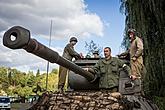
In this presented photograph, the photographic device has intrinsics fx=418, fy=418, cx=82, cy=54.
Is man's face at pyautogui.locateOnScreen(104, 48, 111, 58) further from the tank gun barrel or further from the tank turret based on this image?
the tank gun barrel

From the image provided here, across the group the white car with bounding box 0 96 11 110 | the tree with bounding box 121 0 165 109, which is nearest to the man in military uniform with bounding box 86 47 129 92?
the tree with bounding box 121 0 165 109

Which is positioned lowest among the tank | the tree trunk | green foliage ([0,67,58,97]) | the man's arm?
the tank

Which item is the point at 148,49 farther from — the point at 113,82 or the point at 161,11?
the point at 113,82

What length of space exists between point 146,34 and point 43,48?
32.7 feet

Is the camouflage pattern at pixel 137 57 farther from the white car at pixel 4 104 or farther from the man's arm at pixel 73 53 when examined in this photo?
the white car at pixel 4 104

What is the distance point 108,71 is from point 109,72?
24 millimetres

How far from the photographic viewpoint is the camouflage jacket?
30.5 ft

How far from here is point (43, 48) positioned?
174 inches

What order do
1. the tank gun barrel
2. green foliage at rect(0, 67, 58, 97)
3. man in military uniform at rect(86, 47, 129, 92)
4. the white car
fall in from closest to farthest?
the tank gun barrel < man in military uniform at rect(86, 47, 129, 92) < the white car < green foliage at rect(0, 67, 58, 97)

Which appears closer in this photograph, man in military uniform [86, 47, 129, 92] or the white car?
man in military uniform [86, 47, 129, 92]

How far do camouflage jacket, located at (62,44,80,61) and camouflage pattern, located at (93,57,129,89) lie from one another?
219 centimetres

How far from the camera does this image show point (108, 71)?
23.0 ft

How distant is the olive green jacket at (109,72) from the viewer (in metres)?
6.96

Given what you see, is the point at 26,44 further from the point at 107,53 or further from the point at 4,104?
the point at 4,104
